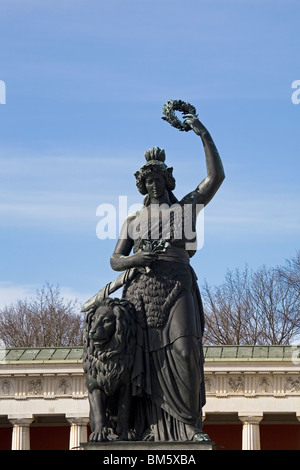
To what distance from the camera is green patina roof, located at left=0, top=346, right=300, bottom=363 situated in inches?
2264

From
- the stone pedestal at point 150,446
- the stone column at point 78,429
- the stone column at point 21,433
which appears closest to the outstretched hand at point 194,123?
the stone pedestal at point 150,446

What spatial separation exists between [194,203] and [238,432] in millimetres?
45080

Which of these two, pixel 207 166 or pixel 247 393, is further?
pixel 247 393

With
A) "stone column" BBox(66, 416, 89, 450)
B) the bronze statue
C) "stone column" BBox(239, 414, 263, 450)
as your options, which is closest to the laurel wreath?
the bronze statue

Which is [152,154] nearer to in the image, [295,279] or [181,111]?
[181,111]

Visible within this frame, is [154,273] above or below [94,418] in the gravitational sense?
above

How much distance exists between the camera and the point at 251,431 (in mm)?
55844

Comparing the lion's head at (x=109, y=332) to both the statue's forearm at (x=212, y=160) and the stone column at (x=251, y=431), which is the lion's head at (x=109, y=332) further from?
the stone column at (x=251, y=431)

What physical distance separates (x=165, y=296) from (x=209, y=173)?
1639 millimetres

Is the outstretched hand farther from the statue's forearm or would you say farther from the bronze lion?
the bronze lion

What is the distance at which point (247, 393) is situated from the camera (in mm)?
57125

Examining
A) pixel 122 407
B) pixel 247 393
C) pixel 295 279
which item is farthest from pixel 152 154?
pixel 295 279
